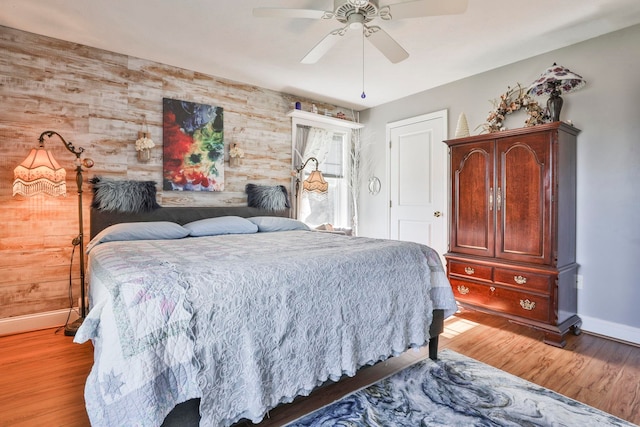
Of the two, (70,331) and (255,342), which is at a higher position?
(255,342)

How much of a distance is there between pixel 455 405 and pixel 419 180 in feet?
10.00

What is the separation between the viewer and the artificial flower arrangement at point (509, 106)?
3150mm

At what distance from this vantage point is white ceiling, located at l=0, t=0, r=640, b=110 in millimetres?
2439

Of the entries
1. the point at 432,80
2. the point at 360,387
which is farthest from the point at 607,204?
the point at 360,387

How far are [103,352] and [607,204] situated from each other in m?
3.67

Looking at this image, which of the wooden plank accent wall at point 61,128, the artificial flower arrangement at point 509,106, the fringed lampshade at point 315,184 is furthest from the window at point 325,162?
the artificial flower arrangement at point 509,106

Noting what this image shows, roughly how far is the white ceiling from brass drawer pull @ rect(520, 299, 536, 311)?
2304mm

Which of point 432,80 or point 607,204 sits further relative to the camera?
point 432,80

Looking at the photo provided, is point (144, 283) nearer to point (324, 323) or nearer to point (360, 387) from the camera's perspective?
point (324, 323)

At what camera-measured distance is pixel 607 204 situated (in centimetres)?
280

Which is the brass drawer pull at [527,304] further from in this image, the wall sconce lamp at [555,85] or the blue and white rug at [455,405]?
the wall sconce lamp at [555,85]

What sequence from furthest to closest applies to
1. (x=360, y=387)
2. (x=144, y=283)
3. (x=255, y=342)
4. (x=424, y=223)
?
1. (x=424, y=223)
2. (x=360, y=387)
3. (x=255, y=342)
4. (x=144, y=283)

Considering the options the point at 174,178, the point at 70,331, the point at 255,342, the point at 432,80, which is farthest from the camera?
the point at 432,80

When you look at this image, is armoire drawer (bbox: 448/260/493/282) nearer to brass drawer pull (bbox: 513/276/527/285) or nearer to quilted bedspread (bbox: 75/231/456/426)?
brass drawer pull (bbox: 513/276/527/285)
